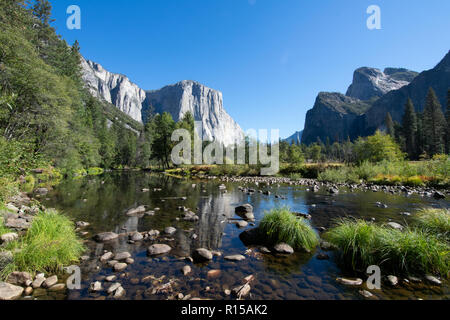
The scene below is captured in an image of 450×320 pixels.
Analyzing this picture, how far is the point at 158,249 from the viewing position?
596 centimetres

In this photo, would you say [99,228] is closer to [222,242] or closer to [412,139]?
[222,242]

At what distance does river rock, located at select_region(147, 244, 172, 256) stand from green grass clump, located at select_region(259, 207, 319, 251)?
10.8 ft

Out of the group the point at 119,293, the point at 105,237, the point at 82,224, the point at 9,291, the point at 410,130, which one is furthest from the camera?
the point at 410,130

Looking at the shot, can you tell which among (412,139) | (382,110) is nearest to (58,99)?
(412,139)

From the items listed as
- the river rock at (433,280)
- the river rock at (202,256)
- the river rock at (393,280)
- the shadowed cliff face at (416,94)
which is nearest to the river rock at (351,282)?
the river rock at (393,280)

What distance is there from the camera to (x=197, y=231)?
26.2ft

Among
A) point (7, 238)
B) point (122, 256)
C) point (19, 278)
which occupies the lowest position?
point (122, 256)

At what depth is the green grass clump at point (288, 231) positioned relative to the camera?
622cm

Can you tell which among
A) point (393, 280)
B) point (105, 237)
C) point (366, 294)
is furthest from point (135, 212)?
point (393, 280)

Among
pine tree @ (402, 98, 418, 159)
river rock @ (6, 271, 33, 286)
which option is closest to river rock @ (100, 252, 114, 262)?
river rock @ (6, 271, 33, 286)

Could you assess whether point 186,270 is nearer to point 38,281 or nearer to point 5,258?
point 38,281

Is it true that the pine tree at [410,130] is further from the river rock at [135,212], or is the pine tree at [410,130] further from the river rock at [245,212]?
the river rock at [135,212]

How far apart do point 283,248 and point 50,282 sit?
5.80 meters
